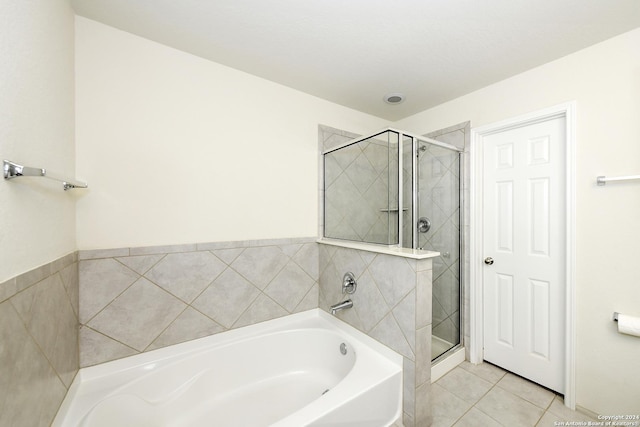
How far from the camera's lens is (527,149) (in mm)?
1845

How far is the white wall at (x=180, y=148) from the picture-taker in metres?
1.37

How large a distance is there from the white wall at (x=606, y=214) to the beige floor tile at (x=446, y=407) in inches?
28.8

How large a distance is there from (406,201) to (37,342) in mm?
1959

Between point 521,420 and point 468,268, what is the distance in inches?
39.8

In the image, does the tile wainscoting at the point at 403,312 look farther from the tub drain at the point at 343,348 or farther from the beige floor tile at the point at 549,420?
the beige floor tile at the point at 549,420

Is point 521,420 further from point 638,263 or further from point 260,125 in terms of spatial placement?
point 260,125

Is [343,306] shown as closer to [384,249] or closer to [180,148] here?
[384,249]

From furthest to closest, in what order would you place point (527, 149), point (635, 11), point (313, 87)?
point (313, 87)
point (527, 149)
point (635, 11)

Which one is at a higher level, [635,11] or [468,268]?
[635,11]

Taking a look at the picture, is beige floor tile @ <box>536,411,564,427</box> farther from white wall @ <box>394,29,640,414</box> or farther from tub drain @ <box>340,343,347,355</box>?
tub drain @ <box>340,343,347,355</box>

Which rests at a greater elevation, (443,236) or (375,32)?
(375,32)

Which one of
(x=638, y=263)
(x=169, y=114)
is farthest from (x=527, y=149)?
(x=169, y=114)

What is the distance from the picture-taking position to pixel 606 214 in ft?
4.80

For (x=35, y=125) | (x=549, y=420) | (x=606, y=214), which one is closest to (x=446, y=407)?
(x=549, y=420)
